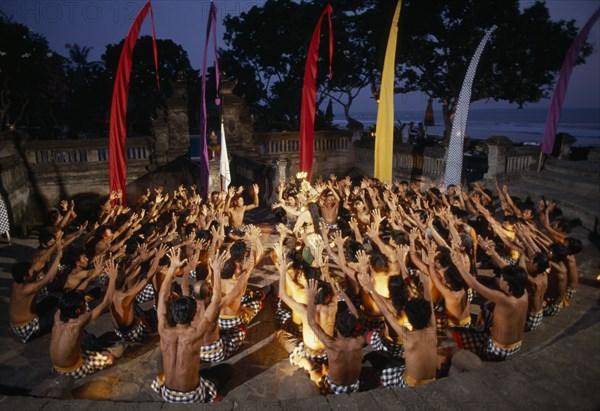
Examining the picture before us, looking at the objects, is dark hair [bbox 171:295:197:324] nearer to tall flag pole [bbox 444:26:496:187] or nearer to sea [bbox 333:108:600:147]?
tall flag pole [bbox 444:26:496:187]

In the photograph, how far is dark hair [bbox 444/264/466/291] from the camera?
5426 millimetres

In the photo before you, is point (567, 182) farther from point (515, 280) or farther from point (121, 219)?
point (121, 219)

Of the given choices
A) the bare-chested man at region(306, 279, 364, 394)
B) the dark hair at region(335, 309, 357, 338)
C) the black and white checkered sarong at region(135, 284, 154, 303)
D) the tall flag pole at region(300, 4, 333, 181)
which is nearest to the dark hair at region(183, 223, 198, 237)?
the black and white checkered sarong at region(135, 284, 154, 303)

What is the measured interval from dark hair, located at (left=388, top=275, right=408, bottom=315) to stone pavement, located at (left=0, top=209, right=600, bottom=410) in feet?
3.19

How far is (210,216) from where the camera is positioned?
905 centimetres

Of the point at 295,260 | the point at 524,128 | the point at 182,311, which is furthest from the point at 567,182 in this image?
the point at 524,128

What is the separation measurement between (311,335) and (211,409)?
175 cm

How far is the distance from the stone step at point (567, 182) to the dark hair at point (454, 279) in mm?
7712

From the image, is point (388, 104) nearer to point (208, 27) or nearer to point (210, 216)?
point (208, 27)

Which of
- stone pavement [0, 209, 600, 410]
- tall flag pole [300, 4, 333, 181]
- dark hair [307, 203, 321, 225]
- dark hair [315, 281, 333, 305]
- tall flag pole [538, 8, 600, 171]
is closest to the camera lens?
stone pavement [0, 209, 600, 410]

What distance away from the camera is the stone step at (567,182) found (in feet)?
35.1

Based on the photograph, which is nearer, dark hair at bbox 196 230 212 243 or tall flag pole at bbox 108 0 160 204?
dark hair at bbox 196 230 212 243

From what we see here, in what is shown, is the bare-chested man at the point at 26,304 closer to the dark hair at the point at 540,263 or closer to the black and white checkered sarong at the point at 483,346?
the black and white checkered sarong at the point at 483,346

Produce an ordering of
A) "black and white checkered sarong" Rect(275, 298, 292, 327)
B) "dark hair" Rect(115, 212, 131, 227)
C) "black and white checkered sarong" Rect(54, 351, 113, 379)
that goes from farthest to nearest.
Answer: "dark hair" Rect(115, 212, 131, 227)
"black and white checkered sarong" Rect(275, 298, 292, 327)
"black and white checkered sarong" Rect(54, 351, 113, 379)
